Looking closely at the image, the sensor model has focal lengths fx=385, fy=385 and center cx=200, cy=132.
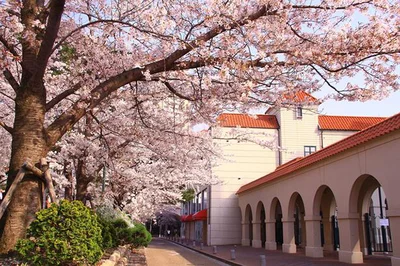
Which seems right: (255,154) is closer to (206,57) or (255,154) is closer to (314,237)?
(314,237)

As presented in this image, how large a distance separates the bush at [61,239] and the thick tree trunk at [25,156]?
474 mm

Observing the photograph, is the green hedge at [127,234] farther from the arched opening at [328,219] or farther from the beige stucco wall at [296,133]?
the beige stucco wall at [296,133]

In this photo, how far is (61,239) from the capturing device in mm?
6316

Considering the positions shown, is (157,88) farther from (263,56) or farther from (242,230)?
(242,230)

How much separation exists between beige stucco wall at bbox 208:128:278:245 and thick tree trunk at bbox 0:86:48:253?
1122 inches

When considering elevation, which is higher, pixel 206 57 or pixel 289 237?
pixel 206 57

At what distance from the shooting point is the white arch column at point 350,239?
15.1 metres

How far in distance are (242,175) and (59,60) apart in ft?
82.2

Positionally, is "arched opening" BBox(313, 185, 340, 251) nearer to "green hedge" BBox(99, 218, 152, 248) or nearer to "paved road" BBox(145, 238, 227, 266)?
"paved road" BBox(145, 238, 227, 266)

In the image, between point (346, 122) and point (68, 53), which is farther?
point (346, 122)

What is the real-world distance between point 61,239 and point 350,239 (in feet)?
40.5

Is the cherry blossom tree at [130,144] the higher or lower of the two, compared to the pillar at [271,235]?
higher

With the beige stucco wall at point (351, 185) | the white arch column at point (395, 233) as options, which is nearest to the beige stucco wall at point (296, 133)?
the beige stucco wall at point (351, 185)

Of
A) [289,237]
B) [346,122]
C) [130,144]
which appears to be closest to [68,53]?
[130,144]
